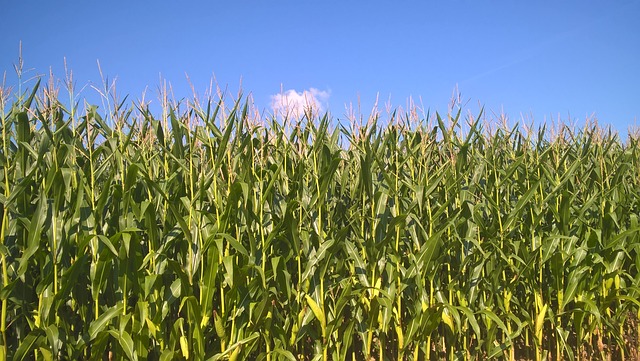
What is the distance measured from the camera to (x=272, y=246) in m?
3.58

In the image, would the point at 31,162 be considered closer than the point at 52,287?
No

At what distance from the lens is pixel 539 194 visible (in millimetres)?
4348

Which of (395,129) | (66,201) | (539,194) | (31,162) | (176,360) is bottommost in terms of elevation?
(176,360)

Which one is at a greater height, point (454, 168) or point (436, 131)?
point (436, 131)

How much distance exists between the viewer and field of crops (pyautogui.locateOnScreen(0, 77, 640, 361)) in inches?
118

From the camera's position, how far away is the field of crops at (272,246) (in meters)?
3.01

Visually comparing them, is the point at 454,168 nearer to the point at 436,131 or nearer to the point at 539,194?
the point at 436,131

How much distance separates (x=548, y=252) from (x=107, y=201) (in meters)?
3.40

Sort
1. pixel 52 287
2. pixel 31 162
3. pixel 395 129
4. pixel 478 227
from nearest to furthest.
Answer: pixel 52 287
pixel 31 162
pixel 478 227
pixel 395 129

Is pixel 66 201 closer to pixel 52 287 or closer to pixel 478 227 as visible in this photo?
pixel 52 287

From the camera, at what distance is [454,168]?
13.0ft

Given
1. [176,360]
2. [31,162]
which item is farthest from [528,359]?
[31,162]

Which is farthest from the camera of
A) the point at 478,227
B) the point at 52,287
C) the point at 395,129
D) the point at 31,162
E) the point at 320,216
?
the point at 395,129

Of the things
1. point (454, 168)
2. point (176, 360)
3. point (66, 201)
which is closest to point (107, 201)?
point (66, 201)
